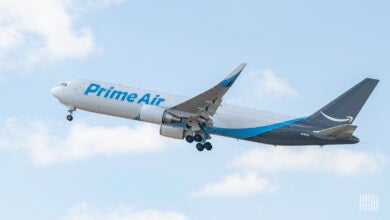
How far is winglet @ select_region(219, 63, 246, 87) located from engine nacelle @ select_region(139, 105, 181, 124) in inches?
198

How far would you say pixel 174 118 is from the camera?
44.3 metres

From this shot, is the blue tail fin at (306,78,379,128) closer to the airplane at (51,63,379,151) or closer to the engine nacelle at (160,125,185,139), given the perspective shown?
the airplane at (51,63,379,151)

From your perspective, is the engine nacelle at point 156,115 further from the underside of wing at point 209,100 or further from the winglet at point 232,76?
the winglet at point 232,76

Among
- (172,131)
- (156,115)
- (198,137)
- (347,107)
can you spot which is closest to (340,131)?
(347,107)

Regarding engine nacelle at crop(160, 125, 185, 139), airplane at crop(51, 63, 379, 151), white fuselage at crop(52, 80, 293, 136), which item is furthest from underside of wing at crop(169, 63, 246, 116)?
white fuselage at crop(52, 80, 293, 136)

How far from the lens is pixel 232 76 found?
135ft

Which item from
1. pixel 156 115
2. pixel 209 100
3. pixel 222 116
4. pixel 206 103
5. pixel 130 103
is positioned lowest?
pixel 156 115

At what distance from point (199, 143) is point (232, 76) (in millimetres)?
7292

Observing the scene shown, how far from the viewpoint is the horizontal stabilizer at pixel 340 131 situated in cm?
4034

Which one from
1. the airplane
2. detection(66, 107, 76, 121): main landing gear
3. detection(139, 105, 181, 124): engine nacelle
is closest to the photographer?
the airplane

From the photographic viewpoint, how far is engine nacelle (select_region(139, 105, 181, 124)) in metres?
44.0

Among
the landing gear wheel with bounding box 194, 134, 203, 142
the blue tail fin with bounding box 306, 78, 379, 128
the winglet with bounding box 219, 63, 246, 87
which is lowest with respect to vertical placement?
the landing gear wheel with bounding box 194, 134, 203, 142

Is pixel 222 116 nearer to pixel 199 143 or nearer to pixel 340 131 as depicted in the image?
pixel 199 143

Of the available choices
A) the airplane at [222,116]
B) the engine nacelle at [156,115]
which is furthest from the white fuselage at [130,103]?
the engine nacelle at [156,115]
